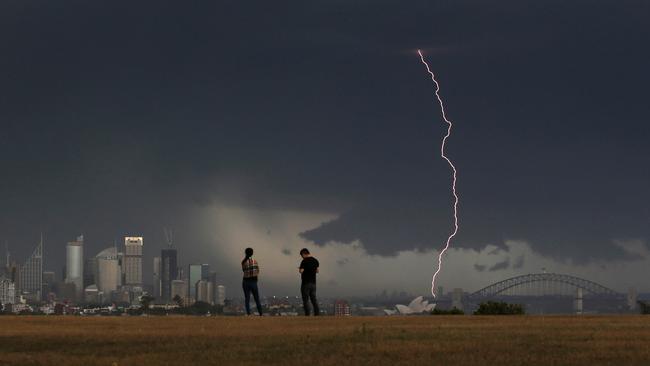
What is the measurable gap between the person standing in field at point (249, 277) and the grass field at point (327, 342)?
5665 mm

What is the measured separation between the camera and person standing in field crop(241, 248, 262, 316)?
4347 cm

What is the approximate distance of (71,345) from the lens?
2764 cm

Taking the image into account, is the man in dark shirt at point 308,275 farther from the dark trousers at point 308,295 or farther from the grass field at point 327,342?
the grass field at point 327,342

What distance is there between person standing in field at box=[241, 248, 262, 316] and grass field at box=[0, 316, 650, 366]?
5665 millimetres

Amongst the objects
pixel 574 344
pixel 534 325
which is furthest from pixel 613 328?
pixel 574 344

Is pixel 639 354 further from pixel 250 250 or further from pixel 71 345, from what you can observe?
pixel 250 250

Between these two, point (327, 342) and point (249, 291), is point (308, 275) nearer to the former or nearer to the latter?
point (249, 291)

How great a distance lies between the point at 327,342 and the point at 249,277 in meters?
16.7

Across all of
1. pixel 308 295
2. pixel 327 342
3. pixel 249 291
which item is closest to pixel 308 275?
pixel 308 295

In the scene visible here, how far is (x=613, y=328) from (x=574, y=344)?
636cm

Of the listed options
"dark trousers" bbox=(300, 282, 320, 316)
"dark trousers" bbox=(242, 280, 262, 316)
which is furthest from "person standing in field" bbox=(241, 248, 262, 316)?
"dark trousers" bbox=(300, 282, 320, 316)

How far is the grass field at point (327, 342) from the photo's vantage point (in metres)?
23.8

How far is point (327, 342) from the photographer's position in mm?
27422

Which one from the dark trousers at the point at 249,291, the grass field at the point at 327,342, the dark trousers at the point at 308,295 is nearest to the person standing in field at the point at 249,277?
the dark trousers at the point at 249,291
